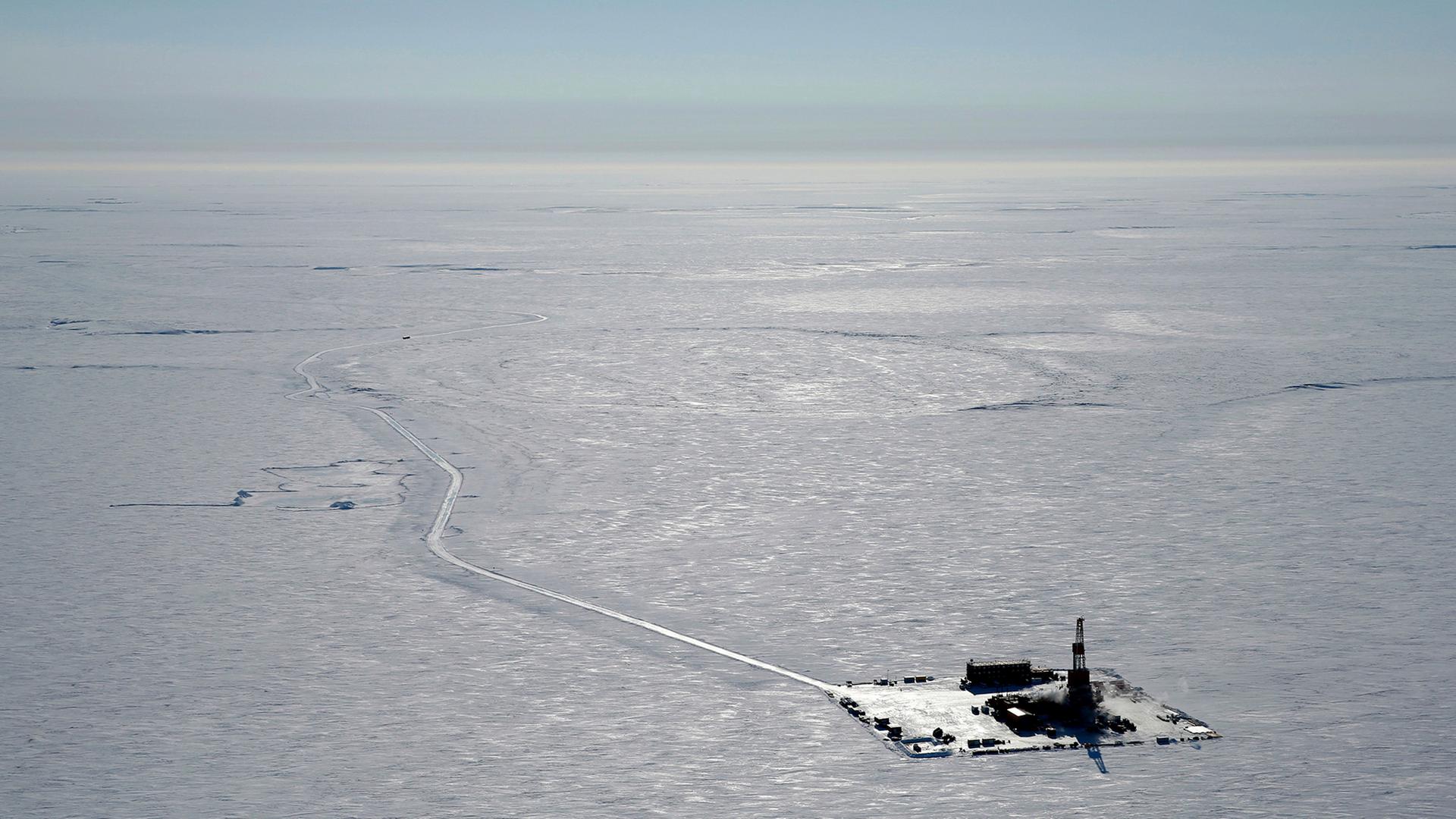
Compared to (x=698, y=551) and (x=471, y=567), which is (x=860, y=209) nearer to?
(x=698, y=551)

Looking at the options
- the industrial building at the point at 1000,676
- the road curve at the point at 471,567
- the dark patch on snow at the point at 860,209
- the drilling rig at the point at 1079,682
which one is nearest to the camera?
the drilling rig at the point at 1079,682

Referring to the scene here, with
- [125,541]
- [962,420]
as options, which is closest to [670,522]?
[125,541]

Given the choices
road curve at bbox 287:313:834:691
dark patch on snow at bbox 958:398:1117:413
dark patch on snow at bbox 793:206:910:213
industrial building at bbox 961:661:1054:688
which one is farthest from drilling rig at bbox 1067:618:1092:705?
dark patch on snow at bbox 793:206:910:213

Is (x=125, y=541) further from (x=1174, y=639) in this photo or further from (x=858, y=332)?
(x=858, y=332)

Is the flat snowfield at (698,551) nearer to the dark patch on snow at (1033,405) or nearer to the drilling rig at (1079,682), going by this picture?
the dark patch on snow at (1033,405)

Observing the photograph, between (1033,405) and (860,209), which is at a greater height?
(860,209)

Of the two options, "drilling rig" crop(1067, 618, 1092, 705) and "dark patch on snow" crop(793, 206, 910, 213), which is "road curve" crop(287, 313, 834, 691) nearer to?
"drilling rig" crop(1067, 618, 1092, 705)

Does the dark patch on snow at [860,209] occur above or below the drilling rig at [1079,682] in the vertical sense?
above

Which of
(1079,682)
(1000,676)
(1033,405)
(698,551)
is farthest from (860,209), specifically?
(1079,682)

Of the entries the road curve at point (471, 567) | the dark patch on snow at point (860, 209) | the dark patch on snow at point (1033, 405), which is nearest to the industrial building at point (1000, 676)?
the road curve at point (471, 567)
